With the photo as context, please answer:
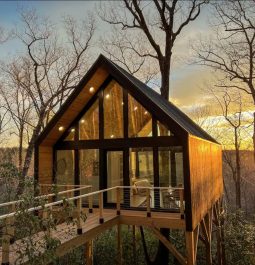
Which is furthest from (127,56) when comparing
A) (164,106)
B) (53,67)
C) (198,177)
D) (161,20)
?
(198,177)

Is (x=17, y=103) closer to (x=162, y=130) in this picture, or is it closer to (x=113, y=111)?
(x=113, y=111)

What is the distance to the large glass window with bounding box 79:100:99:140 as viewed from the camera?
10336 millimetres

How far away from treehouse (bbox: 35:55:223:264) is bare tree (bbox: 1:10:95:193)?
8.60m

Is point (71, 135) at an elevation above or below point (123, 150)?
above

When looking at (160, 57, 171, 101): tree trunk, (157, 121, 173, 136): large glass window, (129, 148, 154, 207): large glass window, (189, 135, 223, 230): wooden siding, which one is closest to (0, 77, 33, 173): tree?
(160, 57, 171, 101): tree trunk

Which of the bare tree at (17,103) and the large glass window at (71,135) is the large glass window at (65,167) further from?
the bare tree at (17,103)

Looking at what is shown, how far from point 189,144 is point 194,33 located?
40.3 ft

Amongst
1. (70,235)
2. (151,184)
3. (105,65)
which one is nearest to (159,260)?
(151,184)

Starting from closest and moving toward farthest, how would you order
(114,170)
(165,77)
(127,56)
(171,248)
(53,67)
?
(171,248) < (114,170) < (165,77) < (53,67) < (127,56)

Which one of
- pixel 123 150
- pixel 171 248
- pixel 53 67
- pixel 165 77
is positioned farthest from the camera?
pixel 53 67

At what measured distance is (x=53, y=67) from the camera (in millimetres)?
19781

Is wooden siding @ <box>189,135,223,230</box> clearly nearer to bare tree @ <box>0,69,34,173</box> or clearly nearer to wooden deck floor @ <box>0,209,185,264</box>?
wooden deck floor @ <box>0,209,185,264</box>

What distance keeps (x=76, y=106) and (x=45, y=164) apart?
2.29 m

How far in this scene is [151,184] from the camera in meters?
9.38
